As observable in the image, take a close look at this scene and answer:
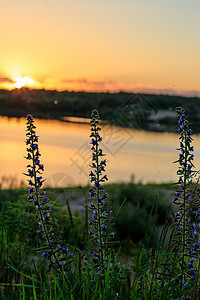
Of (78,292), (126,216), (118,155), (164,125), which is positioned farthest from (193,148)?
(164,125)

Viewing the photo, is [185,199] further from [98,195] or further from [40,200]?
[40,200]

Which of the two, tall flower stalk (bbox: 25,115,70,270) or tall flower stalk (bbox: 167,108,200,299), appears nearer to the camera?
tall flower stalk (bbox: 167,108,200,299)

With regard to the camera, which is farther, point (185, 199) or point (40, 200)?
point (40, 200)

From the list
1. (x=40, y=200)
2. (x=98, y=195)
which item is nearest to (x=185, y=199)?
(x=98, y=195)

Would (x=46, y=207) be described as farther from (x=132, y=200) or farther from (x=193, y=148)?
(x=132, y=200)

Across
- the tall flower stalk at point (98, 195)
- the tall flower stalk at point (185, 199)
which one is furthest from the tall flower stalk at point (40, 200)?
the tall flower stalk at point (185, 199)

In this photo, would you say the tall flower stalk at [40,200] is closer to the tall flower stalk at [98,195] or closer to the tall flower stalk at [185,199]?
the tall flower stalk at [98,195]

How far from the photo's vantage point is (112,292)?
2379 mm

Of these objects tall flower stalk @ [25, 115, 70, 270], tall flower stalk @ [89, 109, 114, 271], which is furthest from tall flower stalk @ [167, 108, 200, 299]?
tall flower stalk @ [25, 115, 70, 270]

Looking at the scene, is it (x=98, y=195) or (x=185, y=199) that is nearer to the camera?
(x=185, y=199)

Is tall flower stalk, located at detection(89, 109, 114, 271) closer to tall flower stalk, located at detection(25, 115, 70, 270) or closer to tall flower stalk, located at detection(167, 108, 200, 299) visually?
tall flower stalk, located at detection(25, 115, 70, 270)

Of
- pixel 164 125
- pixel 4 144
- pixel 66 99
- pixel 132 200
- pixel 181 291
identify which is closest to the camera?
pixel 181 291

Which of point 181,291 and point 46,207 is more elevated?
point 46,207

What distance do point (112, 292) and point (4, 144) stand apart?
2876cm
